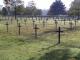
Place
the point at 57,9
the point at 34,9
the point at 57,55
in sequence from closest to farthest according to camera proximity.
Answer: the point at 57,55
the point at 34,9
the point at 57,9

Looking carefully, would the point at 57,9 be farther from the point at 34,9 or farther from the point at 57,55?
the point at 57,55

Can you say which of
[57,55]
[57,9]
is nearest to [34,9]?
[57,9]

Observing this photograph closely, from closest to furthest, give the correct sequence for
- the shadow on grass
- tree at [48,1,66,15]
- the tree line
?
the shadow on grass, the tree line, tree at [48,1,66,15]

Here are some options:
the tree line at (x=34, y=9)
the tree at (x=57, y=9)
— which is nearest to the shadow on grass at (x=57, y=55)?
the tree line at (x=34, y=9)

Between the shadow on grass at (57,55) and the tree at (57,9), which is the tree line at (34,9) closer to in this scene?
the tree at (57,9)

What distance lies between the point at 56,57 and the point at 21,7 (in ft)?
242

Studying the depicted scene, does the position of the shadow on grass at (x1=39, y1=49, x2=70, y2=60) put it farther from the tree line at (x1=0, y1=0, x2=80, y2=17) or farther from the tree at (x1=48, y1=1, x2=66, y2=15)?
the tree at (x1=48, y1=1, x2=66, y2=15)

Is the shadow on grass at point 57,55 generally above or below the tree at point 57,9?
below

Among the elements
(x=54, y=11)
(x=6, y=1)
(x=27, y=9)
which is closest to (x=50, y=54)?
(x=6, y=1)

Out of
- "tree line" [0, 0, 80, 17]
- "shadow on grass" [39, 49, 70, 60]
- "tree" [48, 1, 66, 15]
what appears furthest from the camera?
"tree" [48, 1, 66, 15]

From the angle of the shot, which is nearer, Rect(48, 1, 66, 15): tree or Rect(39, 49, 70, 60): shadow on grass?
Rect(39, 49, 70, 60): shadow on grass

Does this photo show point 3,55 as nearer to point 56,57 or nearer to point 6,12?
point 56,57

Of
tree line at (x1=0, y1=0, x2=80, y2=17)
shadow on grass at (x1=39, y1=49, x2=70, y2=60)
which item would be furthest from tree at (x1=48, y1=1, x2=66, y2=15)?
shadow on grass at (x1=39, y1=49, x2=70, y2=60)

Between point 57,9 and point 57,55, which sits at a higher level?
point 57,9
